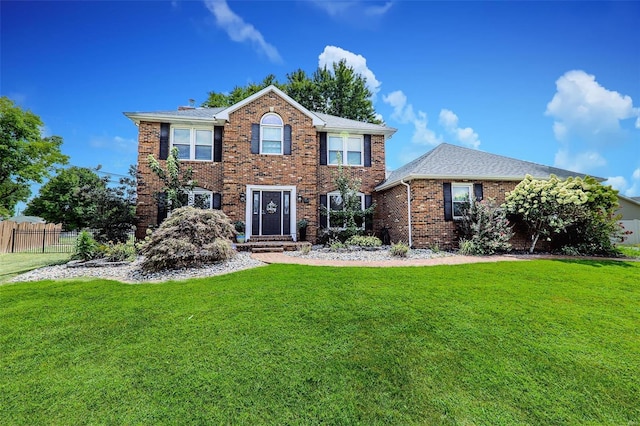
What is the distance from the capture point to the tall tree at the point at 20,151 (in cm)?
1714

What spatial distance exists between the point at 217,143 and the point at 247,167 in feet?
6.69

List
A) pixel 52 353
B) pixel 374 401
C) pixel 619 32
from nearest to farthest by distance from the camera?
pixel 374 401
pixel 52 353
pixel 619 32

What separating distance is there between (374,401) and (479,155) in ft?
48.5

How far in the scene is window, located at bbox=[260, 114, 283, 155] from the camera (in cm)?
1312

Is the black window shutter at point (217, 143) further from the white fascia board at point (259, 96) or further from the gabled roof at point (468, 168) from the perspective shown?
the gabled roof at point (468, 168)

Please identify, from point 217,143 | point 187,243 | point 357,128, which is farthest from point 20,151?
point 357,128

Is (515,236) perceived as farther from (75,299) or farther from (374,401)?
(75,299)

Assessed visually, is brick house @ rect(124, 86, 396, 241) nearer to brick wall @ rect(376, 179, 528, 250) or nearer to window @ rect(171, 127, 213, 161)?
window @ rect(171, 127, 213, 161)

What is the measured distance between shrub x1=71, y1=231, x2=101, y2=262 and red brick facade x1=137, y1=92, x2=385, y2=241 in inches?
142

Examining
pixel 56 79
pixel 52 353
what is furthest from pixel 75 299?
pixel 56 79

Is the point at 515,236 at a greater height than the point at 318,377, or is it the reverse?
the point at 515,236

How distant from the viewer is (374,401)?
279cm

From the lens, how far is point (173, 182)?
37.2 feet

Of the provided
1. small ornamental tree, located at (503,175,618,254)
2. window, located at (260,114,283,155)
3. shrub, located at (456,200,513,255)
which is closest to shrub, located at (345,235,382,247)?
shrub, located at (456,200,513,255)
